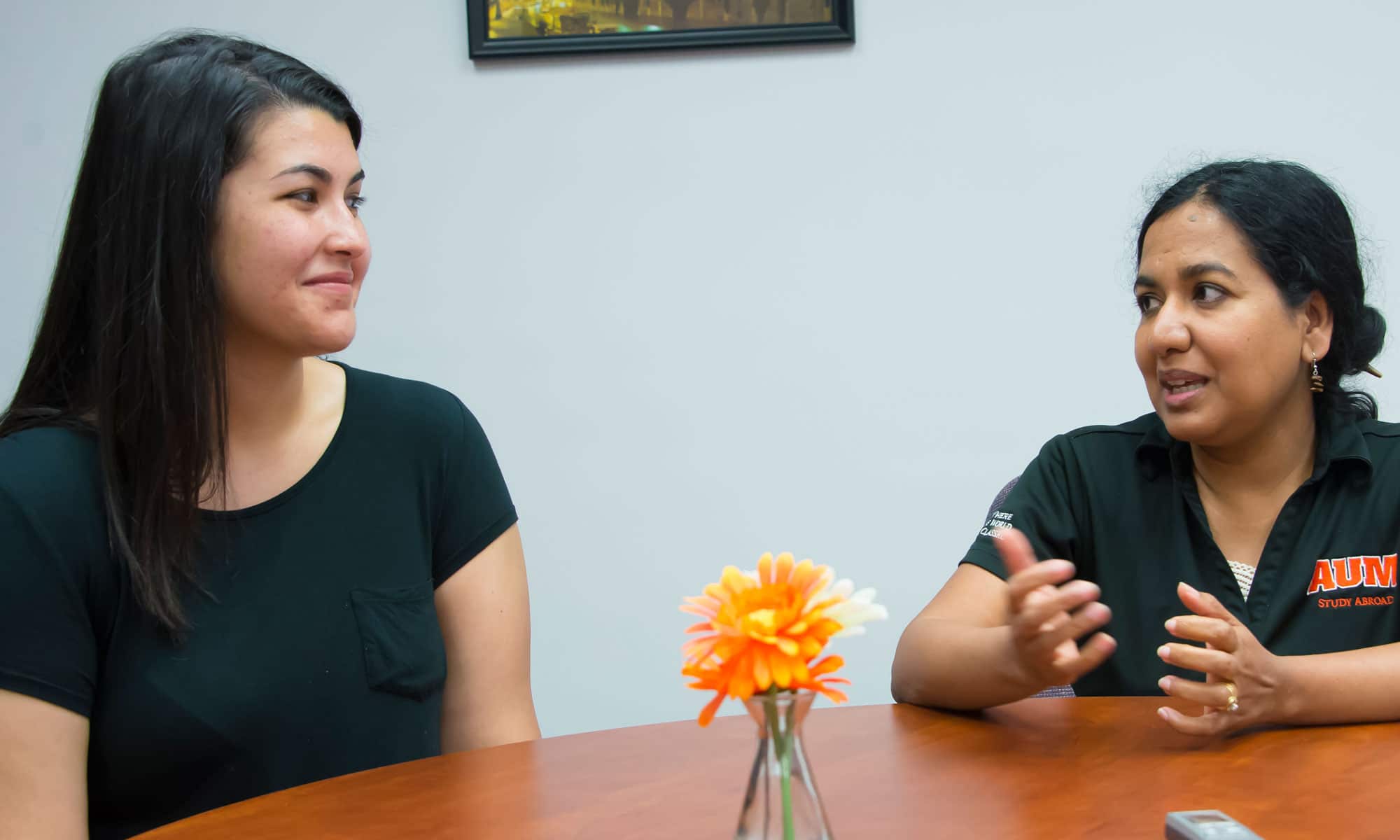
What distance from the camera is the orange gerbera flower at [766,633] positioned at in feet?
2.35

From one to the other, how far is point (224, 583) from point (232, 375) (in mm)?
261

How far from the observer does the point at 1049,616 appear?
116cm

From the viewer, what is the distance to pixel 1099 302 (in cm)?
247

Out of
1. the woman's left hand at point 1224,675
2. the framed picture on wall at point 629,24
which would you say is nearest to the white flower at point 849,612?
the woman's left hand at point 1224,675

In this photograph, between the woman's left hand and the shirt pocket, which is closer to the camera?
the woman's left hand

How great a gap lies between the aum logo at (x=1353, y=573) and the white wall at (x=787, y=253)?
3.34 ft

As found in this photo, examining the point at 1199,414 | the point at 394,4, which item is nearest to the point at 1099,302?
Result: the point at 1199,414

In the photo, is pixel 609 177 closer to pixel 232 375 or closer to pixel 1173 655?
pixel 232 375

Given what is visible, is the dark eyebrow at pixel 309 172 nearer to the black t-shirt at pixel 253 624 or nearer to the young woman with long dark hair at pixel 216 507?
the young woman with long dark hair at pixel 216 507

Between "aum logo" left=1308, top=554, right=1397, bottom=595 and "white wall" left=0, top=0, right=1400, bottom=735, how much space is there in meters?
1.02

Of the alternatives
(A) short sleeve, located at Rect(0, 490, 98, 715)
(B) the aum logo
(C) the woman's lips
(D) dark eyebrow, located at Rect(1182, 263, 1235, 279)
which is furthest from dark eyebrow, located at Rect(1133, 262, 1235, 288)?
(A) short sleeve, located at Rect(0, 490, 98, 715)

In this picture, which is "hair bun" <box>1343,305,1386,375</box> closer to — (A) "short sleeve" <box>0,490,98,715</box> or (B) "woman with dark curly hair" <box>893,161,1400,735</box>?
(B) "woman with dark curly hair" <box>893,161,1400,735</box>

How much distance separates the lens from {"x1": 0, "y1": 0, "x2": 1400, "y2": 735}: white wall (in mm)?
2447

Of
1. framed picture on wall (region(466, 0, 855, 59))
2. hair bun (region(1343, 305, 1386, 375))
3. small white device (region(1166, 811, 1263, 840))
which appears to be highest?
framed picture on wall (region(466, 0, 855, 59))
